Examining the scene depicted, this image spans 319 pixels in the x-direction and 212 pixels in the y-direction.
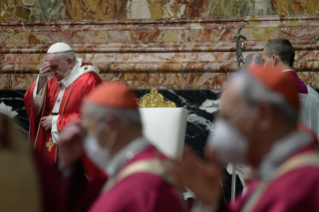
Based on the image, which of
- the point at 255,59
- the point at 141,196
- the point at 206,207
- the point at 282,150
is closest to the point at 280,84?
the point at 282,150

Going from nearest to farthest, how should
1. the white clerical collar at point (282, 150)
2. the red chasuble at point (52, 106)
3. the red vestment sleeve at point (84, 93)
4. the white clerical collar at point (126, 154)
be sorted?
the white clerical collar at point (282, 150) → the white clerical collar at point (126, 154) → the red vestment sleeve at point (84, 93) → the red chasuble at point (52, 106)

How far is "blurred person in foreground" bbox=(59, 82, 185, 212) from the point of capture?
202 centimetres

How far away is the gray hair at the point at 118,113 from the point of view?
2.29m

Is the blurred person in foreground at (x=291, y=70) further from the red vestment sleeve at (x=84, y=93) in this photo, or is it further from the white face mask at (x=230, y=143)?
the white face mask at (x=230, y=143)

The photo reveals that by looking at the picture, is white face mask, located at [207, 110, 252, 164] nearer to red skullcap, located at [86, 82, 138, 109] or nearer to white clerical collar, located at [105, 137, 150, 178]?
white clerical collar, located at [105, 137, 150, 178]

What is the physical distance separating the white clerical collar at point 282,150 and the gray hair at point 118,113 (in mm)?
593

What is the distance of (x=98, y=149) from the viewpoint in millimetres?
2357

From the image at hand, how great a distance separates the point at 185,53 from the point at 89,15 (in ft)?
4.84

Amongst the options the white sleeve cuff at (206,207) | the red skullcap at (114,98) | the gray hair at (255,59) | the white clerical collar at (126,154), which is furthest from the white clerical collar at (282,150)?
the gray hair at (255,59)

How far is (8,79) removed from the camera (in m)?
7.19

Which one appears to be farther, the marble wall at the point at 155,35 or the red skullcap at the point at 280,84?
the marble wall at the point at 155,35

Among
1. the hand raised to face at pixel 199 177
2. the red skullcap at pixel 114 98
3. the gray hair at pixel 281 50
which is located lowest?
the gray hair at pixel 281 50

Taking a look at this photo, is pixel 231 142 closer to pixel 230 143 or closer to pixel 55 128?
pixel 230 143

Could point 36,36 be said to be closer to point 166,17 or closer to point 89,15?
point 89,15
